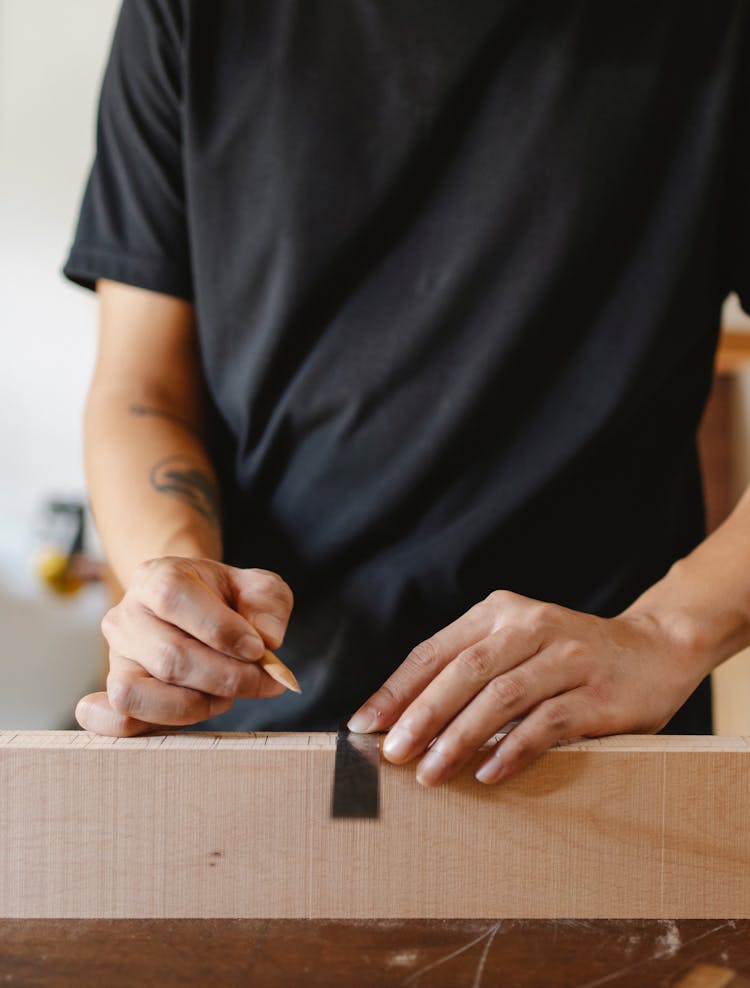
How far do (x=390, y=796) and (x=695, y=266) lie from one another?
2.05 ft

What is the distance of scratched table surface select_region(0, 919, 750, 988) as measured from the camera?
1.56ft

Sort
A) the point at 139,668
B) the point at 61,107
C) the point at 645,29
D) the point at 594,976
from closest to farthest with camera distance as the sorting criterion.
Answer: the point at 594,976, the point at 139,668, the point at 645,29, the point at 61,107

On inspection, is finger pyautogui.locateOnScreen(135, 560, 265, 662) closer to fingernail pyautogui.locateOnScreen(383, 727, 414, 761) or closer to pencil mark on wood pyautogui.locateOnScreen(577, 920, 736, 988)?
fingernail pyautogui.locateOnScreen(383, 727, 414, 761)

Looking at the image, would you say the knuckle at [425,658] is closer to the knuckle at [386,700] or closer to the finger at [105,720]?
the knuckle at [386,700]

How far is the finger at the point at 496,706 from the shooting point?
0.57 m

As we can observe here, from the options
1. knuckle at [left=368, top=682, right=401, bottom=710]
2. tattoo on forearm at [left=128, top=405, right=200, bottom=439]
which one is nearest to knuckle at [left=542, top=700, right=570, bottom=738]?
knuckle at [left=368, top=682, right=401, bottom=710]

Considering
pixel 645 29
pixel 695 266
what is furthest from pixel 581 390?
pixel 645 29

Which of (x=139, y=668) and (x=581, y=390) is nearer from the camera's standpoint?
(x=139, y=668)

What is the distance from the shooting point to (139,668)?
0.62 meters

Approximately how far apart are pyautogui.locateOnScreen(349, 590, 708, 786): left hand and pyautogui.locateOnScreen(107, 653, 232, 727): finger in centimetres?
12

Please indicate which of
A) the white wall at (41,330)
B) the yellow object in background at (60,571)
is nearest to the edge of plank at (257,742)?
the yellow object in background at (60,571)

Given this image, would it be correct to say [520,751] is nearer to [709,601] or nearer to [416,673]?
[416,673]

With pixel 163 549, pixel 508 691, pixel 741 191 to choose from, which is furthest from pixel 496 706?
pixel 741 191

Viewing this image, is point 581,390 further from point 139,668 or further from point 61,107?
point 61,107
